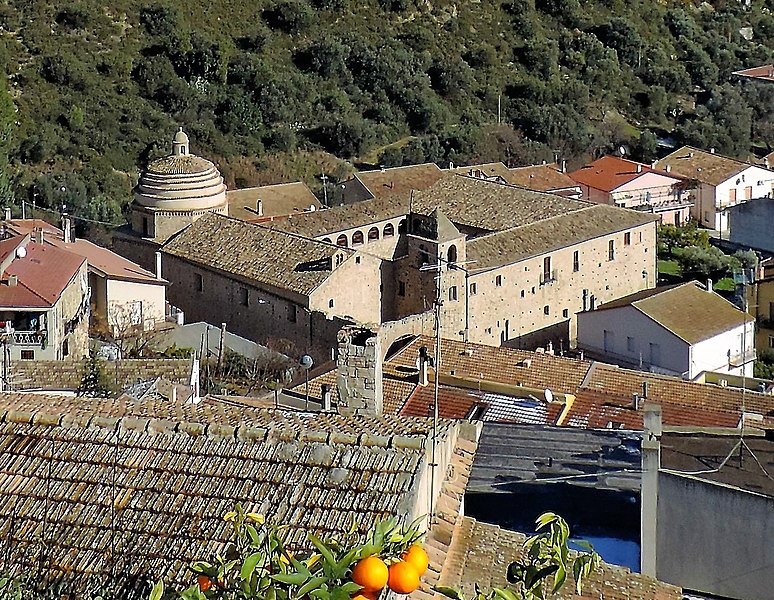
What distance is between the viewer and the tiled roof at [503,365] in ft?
66.0

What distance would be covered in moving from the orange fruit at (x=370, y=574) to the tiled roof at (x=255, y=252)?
66.7 ft

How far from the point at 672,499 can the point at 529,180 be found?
3099 centimetres

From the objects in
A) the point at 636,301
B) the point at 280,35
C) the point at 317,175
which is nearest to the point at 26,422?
the point at 636,301

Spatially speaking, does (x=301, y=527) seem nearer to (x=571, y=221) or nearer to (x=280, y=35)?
(x=571, y=221)

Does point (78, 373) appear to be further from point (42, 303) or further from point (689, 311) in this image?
point (689, 311)

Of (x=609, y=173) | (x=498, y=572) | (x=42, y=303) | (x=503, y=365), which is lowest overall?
(x=498, y=572)

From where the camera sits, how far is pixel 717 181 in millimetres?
42469

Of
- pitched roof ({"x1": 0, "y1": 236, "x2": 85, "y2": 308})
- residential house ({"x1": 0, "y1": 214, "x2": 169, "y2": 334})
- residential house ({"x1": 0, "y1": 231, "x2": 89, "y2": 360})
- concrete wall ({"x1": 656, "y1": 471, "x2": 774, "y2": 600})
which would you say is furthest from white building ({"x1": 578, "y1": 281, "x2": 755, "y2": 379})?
concrete wall ({"x1": 656, "y1": 471, "x2": 774, "y2": 600})

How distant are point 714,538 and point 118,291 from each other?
56.6 ft

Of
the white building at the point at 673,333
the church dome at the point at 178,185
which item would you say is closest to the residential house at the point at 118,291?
the church dome at the point at 178,185

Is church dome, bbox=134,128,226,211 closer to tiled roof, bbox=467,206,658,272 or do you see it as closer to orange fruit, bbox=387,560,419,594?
tiled roof, bbox=467,206,658,272

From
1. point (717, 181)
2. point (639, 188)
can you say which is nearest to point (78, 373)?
point (639, 188)

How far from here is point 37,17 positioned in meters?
46.3

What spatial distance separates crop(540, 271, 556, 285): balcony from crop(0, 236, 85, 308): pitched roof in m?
9.75
